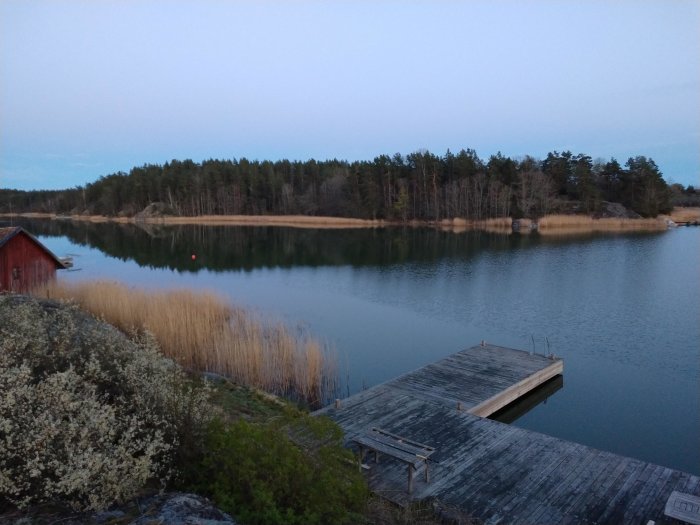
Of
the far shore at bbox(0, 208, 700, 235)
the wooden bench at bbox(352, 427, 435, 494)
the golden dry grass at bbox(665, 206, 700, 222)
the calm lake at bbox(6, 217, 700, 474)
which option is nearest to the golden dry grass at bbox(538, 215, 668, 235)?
the far shore at bbox(0, 208, 700, 235)

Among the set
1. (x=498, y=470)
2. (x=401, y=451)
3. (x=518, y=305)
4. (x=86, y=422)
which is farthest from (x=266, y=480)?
(x=518, y=305)

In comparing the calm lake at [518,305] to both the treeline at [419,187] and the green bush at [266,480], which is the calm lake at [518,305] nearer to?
the green bush at [266,480]

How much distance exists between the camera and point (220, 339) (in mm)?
13695

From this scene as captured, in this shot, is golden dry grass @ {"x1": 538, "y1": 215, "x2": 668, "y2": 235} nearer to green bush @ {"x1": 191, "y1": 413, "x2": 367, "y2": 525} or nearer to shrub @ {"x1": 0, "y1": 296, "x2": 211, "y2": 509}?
green bush @ {"x1": 191, "y1": 413, "x2": 367, "y2": 525}

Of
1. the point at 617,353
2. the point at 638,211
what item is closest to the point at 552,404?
the point at 617,353

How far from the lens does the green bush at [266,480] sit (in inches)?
149

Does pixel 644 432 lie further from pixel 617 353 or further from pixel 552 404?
pixel 617 353

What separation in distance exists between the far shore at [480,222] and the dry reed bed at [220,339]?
4200 centimetres

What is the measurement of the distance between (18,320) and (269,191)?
74.2 meters

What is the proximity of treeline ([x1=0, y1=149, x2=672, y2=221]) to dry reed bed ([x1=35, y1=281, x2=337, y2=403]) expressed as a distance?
159 ft

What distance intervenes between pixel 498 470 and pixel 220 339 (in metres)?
8.41

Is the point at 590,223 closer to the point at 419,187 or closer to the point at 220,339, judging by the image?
the point at 419,187

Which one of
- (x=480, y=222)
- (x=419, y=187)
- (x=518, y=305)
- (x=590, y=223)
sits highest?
(x=419, y=187)

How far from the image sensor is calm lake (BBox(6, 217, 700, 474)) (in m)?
12.0
